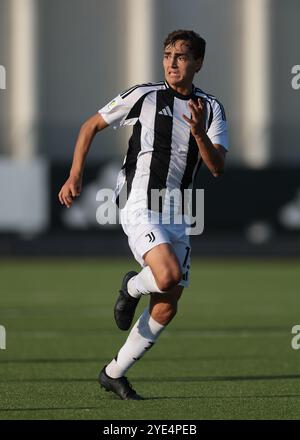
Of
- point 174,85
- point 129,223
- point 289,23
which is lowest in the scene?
point 289,23

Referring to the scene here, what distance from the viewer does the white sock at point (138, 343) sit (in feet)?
25.8

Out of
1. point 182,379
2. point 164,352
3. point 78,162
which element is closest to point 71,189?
point 78,162

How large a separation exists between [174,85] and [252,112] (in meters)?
23.3

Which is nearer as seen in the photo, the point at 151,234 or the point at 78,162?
the point at 78,162

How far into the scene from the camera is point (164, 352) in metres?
10.8

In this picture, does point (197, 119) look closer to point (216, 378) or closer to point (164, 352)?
point (216, 378)

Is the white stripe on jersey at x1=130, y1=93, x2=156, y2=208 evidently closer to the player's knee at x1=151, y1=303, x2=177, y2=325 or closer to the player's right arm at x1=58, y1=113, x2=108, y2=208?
the player's right arm at x1=58, y1=113, x2=108, y2=208

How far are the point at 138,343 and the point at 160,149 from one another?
1169 millimetres

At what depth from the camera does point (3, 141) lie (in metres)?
29.3

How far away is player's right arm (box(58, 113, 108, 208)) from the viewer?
7547 mm

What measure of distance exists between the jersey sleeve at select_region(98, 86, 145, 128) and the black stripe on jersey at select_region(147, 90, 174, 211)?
0.44ft

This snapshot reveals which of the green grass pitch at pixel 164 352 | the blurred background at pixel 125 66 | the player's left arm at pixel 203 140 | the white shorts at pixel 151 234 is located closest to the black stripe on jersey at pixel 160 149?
the white shorts at pixel 151 234
